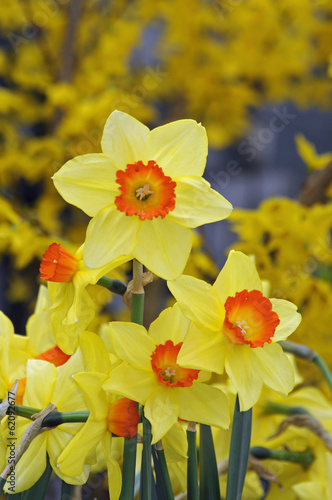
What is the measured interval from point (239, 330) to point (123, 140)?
136 millimetres

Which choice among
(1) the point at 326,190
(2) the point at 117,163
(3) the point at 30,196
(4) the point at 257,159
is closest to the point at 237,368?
(2) the point at 117,163

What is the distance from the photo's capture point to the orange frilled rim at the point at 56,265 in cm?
35

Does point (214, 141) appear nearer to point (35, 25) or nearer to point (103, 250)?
point (35, 25)

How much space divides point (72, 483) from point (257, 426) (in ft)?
0.74

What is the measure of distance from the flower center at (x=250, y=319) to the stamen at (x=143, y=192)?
0.27ft

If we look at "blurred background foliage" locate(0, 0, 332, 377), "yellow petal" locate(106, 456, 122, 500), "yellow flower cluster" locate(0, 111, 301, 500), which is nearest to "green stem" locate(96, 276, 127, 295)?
"yellow flower cluster" locate(0, 111, 301, 500)

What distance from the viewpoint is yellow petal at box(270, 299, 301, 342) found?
0.36 m

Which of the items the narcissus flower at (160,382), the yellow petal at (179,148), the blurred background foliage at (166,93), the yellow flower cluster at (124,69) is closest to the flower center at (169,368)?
the narcissus flower at (160,382)

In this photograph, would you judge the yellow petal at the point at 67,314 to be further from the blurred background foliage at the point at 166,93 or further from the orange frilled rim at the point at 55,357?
the blurred background foliage at the point at 166,93

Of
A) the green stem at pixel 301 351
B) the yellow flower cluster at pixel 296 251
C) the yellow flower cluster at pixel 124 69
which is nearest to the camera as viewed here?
the green stem at pixel 301 351

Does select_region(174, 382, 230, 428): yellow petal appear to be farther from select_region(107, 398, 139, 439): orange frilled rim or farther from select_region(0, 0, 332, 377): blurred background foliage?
select_region(0, 0, 332, 377): blurred background foliage

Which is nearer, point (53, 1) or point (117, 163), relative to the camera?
point (117, 163)

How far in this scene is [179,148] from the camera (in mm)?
353

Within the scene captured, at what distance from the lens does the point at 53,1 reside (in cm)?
133
